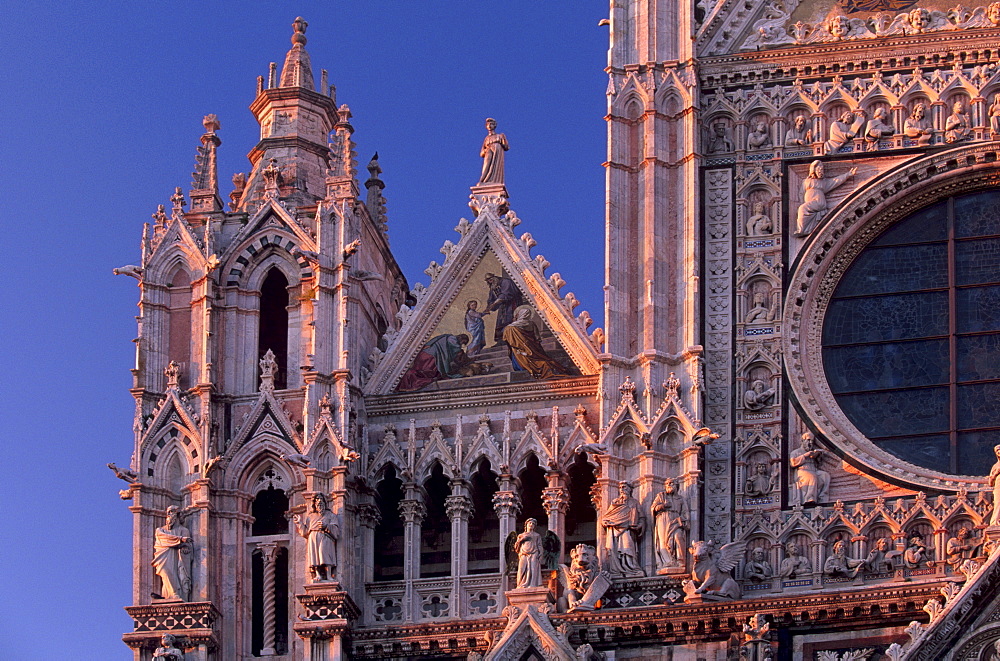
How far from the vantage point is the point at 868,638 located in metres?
32.2

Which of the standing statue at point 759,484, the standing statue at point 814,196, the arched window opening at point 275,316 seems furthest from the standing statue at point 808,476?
the arched window opening at point 275,316

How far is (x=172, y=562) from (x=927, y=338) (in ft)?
25.8

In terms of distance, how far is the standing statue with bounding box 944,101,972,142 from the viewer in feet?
115

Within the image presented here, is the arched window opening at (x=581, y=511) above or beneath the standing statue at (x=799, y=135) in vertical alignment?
beneath

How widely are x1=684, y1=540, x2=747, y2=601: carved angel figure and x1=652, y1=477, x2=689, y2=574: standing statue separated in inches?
5.5

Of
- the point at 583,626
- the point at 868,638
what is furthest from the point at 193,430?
the point at 868,638

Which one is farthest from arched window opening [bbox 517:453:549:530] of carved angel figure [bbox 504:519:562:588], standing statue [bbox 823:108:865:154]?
standing statue [bbox 823:108:865:154]

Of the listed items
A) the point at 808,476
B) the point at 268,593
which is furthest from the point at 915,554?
the point at 268,593

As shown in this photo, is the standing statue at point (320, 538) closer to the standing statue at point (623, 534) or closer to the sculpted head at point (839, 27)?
the standing statue at point (623, 534)

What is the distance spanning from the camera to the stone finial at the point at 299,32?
1490 inches

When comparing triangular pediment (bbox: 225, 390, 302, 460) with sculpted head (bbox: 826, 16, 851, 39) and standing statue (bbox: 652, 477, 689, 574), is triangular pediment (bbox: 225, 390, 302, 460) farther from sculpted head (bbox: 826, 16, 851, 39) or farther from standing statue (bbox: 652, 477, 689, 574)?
sculpted head (bbox: 826, 16, 851, 39)

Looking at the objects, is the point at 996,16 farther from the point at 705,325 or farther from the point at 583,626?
the point at 583,626

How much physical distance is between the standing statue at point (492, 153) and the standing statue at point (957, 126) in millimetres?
4664

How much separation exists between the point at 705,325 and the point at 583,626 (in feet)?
A: 12.1
